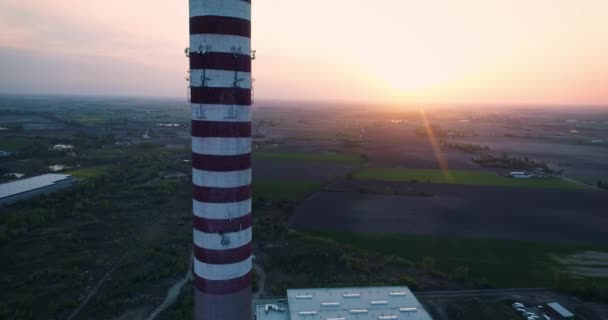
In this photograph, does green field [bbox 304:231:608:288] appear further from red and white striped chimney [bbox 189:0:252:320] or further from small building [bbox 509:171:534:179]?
small building [bbox 509:171:534:179]

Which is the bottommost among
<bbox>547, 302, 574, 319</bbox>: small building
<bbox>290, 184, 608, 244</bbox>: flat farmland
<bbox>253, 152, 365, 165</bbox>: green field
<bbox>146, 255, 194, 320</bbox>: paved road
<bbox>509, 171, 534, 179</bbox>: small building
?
<bbox>146, 255, 194, 320</bbox>: paved road

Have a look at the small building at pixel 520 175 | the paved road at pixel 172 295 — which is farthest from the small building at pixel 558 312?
the small building at pixel 520 175

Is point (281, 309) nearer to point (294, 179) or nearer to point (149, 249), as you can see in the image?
point (149, 249)


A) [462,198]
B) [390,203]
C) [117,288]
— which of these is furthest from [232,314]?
[462,198]

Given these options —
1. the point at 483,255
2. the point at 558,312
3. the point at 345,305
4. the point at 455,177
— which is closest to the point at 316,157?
the point at 455,177

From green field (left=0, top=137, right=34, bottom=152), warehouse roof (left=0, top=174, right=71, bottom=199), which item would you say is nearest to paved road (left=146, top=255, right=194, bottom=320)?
warehouse roof (left=0, top=174, right=71, bottom=199)
